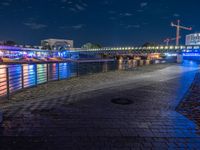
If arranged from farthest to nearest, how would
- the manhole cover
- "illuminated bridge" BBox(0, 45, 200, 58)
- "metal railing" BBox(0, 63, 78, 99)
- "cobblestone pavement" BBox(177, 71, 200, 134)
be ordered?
"illuminated bridge" BBox(0, 45, 200, 58) < "metal railing" BBox(0, 63, 78, 99) < the manhole cover < "cobblestone pavement" BBox(177, 71, 200, 134)

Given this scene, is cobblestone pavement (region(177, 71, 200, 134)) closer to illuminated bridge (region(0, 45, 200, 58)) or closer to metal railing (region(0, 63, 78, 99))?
metal railing (region(0, 63, 78, 99))

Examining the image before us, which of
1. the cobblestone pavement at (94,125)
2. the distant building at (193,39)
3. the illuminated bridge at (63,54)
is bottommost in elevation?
the cobblestone pavement at (94,125)

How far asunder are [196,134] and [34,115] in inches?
167

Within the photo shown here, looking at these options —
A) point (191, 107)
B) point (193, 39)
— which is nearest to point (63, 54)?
point (193, 39)

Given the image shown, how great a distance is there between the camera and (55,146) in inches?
165

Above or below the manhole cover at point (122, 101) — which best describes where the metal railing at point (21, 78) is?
above

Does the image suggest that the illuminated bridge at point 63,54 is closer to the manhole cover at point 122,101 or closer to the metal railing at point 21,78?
the metal railing at point 21,78

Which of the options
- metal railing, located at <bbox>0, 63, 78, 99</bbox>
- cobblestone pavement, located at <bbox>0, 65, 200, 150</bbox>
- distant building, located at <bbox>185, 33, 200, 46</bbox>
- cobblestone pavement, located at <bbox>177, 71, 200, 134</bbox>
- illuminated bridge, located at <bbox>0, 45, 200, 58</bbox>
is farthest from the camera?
distant building, located at <bbox>185, 33, 200, 46</bbox>

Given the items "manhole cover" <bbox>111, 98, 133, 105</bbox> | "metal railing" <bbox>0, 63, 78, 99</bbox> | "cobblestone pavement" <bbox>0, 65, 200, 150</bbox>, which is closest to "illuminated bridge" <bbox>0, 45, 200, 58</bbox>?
"metal railing" <bbox>0, 63, 78, 99</bbox>

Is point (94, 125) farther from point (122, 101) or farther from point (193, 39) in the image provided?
point (193, 39)

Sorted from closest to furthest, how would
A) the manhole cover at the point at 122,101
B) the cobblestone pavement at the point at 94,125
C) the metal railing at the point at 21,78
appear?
the cobblestone pavement at the point at 94,125 < the manhole cover at the point at 122,101 < the metal railing at the point at 21,78

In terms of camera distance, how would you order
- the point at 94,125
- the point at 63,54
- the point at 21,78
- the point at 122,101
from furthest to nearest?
the point at 63,54 < the point at 21,78 < the point at 122,101 < the point at 94,125

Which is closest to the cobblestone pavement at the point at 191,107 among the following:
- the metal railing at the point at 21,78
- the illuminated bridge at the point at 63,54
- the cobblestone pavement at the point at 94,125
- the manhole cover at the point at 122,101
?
the cobblestone pavement at the point at 94,125

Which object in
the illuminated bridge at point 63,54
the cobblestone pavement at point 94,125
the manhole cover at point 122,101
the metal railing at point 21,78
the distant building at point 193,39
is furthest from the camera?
the distant building at point 193,39
